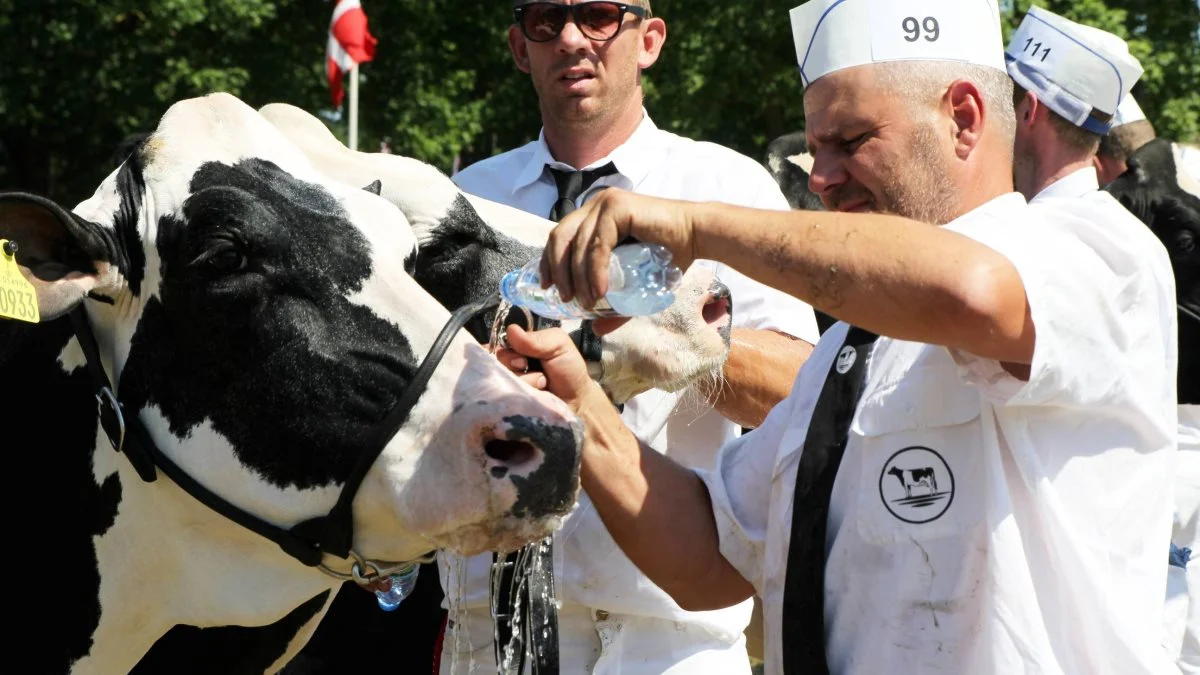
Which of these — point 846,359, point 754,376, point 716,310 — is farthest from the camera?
point 754,376

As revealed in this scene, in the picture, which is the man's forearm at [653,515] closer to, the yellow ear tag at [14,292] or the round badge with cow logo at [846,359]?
Result: the round badge with cow logo at [846,359]

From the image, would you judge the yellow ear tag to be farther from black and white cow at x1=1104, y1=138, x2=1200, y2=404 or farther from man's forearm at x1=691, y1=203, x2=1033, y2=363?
black and white cow at x1=1104, y1=138, x2=1200, y2=404

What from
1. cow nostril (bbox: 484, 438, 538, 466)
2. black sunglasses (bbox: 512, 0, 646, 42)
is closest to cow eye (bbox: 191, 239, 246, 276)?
cow nostril (bbox: 484, 438, 538, 466)

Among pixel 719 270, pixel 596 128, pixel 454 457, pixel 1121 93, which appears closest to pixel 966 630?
pixel 454 457

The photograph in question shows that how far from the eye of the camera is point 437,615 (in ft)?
12.7

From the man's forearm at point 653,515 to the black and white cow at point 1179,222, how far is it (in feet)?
9.53

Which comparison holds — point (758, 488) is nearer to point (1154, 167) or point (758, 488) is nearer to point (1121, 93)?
point (1121, 93)

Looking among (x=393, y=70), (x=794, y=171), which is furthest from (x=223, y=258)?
(x=393, y=70)

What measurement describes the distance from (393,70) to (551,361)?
20.1 m

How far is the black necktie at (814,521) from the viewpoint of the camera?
2.45 m

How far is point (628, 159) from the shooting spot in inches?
147

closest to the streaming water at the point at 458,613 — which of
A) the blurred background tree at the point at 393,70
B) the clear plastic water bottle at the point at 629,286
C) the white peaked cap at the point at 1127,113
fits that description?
the clear plastic water bottle at the point at 629,286

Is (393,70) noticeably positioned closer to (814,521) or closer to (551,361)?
(551,361)

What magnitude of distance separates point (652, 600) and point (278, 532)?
96cm
